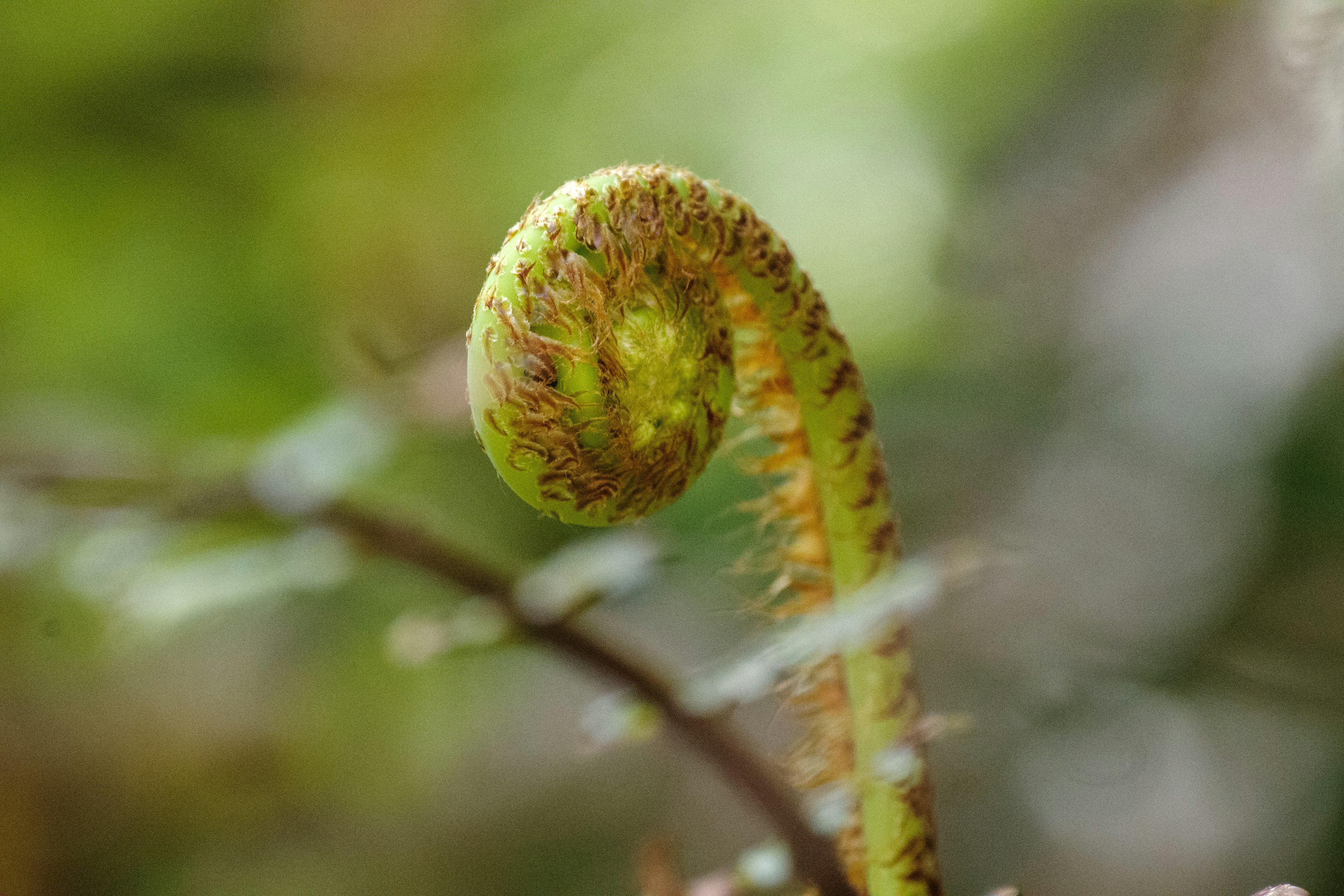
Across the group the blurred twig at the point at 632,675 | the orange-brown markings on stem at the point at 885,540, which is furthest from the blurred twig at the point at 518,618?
the orange-brown markings on stem at the point at 885,540

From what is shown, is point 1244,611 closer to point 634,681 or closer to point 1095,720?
point 1095,720

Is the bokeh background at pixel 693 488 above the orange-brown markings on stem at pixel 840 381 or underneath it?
above

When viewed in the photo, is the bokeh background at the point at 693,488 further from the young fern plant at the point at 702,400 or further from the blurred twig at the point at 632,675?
the young fern plant at the point at 702,400

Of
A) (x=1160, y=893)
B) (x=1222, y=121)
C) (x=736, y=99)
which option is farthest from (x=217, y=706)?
(x=1222, y=121)

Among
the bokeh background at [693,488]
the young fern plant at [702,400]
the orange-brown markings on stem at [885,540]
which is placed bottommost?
the orange-brown markings on stem at [885,540]

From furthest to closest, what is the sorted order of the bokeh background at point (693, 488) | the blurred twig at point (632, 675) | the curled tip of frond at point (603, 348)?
the bokeh background at point (693, 488), the blurred twig at point (632, 675), the curled tip of frond at point (603, 348)

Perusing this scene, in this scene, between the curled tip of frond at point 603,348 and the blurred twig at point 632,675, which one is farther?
the blurred twig at point 632,675
